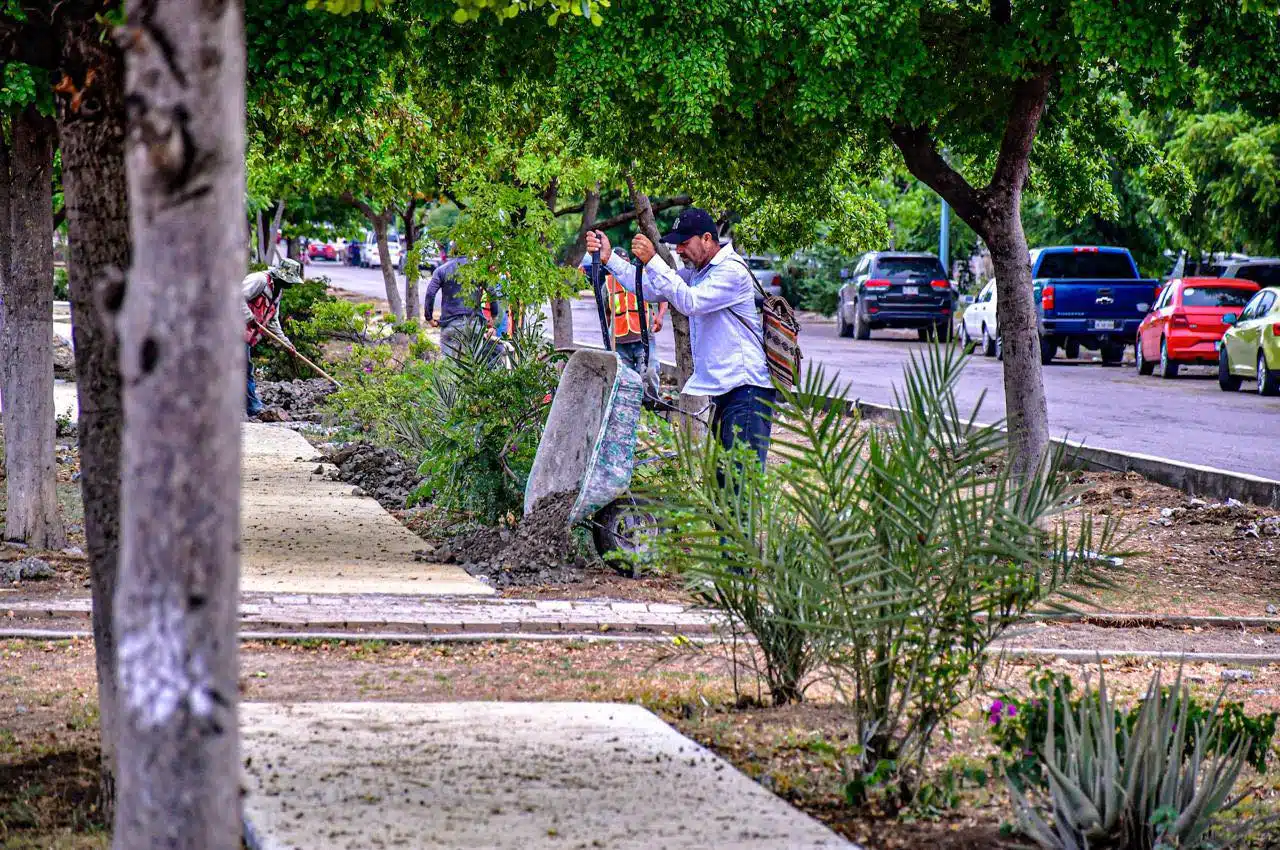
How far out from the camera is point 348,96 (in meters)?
8.92

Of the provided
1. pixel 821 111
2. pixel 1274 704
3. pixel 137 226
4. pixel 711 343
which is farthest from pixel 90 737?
pixel 821 111

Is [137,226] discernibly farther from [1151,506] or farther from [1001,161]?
[1151,506]

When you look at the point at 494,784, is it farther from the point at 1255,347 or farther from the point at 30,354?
the point at 1255,347

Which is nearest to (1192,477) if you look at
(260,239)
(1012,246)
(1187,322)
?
(1012,246)

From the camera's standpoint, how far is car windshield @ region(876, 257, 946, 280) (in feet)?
120

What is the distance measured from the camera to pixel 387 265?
98.4 feet

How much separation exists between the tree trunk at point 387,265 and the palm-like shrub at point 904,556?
23.7m

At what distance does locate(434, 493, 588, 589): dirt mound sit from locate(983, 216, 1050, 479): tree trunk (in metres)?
3.52

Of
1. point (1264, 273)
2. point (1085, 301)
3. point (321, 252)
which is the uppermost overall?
point (321, 252)

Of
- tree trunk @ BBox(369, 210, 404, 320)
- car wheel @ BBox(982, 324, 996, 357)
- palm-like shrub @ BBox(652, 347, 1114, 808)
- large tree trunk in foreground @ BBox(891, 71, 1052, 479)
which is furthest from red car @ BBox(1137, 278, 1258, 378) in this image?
palm-like shrub @ BBox(652, 347, 1114, 808)

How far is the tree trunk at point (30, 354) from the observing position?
944 cm

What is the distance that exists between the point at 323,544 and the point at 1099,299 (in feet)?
69.5

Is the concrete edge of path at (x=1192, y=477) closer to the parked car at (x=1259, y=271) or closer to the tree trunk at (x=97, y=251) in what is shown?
the tree trunk at (x=97, y=251)

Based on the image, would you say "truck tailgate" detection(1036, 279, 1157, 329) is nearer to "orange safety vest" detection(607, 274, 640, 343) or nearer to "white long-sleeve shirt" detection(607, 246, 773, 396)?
"orange safety vest" detection(607, 274, 640, 343)
